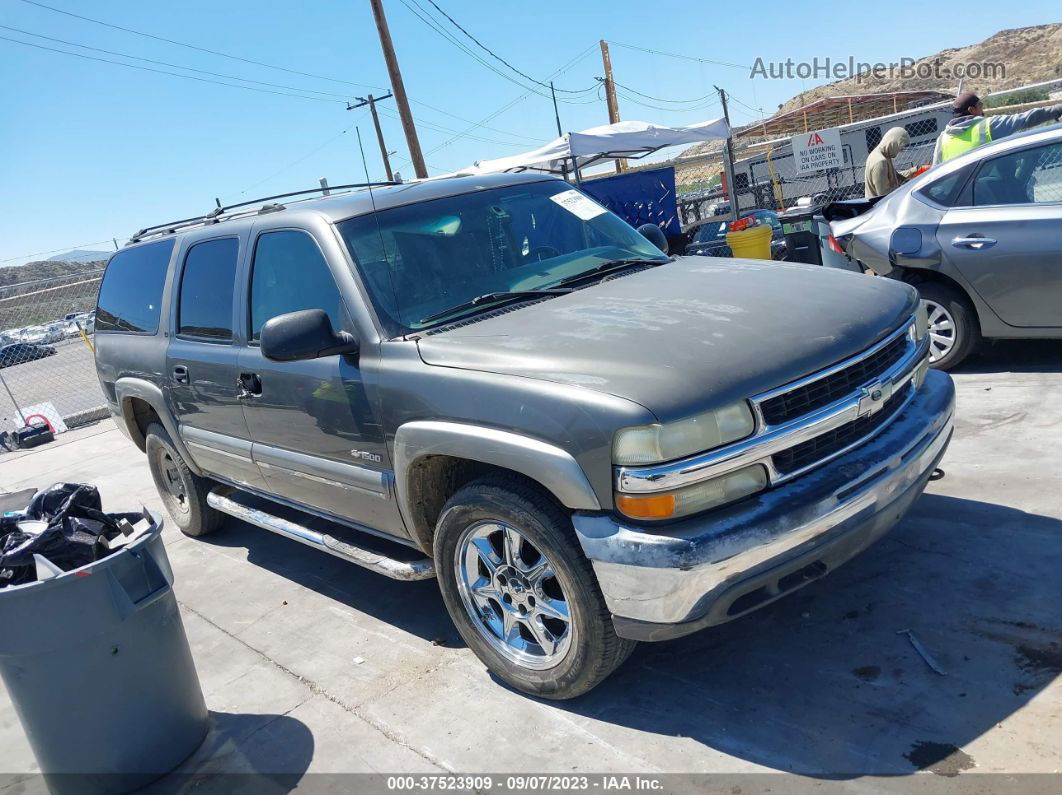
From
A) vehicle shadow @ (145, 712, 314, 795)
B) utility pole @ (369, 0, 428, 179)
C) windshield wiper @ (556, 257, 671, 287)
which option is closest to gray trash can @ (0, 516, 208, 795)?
vehicle shadow @ (145, 712, 314, 795)

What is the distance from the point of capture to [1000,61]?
6825 centimetres

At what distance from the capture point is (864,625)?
337cm

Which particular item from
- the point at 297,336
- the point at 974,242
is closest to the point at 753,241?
the point at 974,242

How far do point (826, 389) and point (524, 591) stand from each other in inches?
51.6

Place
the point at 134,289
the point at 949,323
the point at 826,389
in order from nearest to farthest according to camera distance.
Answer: the point at 826,389 < the point at 134,289 < the point at 949,323

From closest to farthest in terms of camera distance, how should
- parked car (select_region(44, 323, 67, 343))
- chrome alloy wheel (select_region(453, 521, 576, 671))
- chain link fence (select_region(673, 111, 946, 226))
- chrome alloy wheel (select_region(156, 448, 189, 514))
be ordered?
chrome alloy wheel (select_region(453, 521, 576, 671)) → chrome alloy wheel (select_region(156, 448, 189, 514)) → chain link fence (select_region(673, 111, 946, 226)) → parked car (select_region(44, 323, 67, 343))

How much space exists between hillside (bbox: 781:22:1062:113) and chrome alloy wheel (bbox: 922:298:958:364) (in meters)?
64.0

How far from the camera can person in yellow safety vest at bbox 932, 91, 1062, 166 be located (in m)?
8.17

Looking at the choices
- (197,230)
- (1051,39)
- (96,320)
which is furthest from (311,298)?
(1051,39)

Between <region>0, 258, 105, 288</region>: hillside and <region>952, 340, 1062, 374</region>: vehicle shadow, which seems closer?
<region>952, 340, 1062, 374</region>: vehicle shadow

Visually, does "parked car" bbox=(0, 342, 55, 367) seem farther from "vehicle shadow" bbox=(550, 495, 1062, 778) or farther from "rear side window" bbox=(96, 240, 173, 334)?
"vehicle shadow" bbox=(550, 495, 1062, 778)

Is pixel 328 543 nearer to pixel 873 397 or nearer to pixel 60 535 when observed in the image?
pixel 60 535

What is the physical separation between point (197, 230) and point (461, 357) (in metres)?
2.58

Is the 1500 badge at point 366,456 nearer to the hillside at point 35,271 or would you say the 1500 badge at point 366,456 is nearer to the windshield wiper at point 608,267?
the windshield wiper at point 608,267
